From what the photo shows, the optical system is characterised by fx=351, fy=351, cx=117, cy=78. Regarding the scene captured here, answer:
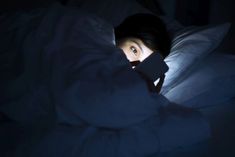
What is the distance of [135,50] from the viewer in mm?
1268

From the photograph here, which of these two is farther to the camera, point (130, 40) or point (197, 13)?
point (197, 13)

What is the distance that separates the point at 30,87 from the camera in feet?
3.03

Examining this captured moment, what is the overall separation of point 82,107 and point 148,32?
59cm

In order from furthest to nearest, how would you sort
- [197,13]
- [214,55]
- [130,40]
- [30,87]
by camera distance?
[197,13]
[214,55]
[130,40]
[30,87]

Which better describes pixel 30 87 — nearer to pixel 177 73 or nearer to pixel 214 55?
pixel 177 73

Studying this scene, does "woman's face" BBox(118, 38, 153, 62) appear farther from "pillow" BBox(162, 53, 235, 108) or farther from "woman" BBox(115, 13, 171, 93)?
"pillow" BBox(162, 53, 235, 108)

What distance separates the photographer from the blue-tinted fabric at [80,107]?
0.82m

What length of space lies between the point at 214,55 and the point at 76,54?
2.38 ft

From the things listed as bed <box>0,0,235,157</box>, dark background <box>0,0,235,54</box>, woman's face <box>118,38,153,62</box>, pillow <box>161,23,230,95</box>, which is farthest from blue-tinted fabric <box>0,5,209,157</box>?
dark background <box>0,0,235,54</box>

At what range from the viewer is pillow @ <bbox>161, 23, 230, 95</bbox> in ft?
4.23

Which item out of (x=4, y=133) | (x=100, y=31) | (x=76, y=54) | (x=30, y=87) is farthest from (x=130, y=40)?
(x=4, y=133)

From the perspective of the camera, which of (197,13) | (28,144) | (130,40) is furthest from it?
(197,13)

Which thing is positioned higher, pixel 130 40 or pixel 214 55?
pixel 130 40

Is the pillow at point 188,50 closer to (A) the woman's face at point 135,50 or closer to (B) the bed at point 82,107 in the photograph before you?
(A) the woman's face at point 135,50
